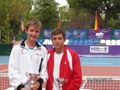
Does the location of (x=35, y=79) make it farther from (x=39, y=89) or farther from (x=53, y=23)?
(x=53, y=23)

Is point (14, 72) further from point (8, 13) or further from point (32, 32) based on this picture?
point (8, 13)

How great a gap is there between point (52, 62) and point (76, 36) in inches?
911

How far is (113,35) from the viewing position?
2584 cm

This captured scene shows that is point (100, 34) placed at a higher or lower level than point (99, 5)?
lower

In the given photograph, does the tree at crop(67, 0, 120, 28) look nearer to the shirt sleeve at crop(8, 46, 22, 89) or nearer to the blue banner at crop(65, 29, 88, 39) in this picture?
the blue banner at crop(65, 29, 88, 39)

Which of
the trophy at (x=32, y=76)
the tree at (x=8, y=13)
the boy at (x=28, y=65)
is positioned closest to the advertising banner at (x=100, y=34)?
the tree at (x=8, y=13)

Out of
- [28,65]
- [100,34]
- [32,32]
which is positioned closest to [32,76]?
[28,65]

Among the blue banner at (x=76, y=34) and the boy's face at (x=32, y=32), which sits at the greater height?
the boy's face at (x=32, y=32)

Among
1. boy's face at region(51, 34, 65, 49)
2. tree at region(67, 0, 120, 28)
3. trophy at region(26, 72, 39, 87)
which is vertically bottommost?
trophy at region(26, 72, 39, 87)

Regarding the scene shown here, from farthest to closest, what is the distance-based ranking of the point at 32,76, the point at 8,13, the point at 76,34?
the point at 8,13, the point at 76,34, the point at 32,76

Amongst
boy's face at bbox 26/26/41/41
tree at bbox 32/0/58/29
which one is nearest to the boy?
boy's face at bbox 26/26/41/41

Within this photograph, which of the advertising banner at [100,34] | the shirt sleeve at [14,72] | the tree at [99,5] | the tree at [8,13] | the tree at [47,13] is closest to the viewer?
the shirt sleeve at [14,72]

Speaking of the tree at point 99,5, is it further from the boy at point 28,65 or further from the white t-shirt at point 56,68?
the boy at point 28,65

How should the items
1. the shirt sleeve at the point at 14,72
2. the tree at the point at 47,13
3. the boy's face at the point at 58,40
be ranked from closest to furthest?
the shirt sleeve at the point at 14,72 < the boy's face at the point at 58,40 < the tree at the point at 47,13
